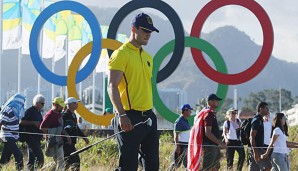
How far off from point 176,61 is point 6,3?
48.4 feet

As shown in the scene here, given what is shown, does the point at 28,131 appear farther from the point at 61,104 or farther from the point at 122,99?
the point at 122,99

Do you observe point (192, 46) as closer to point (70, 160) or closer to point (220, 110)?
point (70, 160)

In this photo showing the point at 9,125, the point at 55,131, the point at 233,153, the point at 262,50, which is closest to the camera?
the point at 55,131

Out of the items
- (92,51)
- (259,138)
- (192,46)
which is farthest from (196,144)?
(92,51)

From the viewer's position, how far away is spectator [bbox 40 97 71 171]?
10.2m

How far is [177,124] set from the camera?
12211 mm

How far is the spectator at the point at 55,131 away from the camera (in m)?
10.2

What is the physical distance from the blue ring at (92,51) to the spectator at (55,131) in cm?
719

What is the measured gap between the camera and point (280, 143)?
9984mm

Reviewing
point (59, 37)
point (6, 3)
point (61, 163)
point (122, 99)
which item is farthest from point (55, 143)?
point (59, 37)

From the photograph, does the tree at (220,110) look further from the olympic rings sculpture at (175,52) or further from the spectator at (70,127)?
the spectator at (70,127)

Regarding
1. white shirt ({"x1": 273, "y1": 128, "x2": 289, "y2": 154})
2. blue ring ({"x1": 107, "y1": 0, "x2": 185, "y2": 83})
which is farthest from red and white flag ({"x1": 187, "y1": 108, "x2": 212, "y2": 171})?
blue ring ({"x1": 107, "y1": 0, "x2": 185, "y2": 83})

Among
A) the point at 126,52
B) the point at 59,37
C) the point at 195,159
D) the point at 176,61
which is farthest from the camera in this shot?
the point at 59,37

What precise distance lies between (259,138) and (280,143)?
684mm
